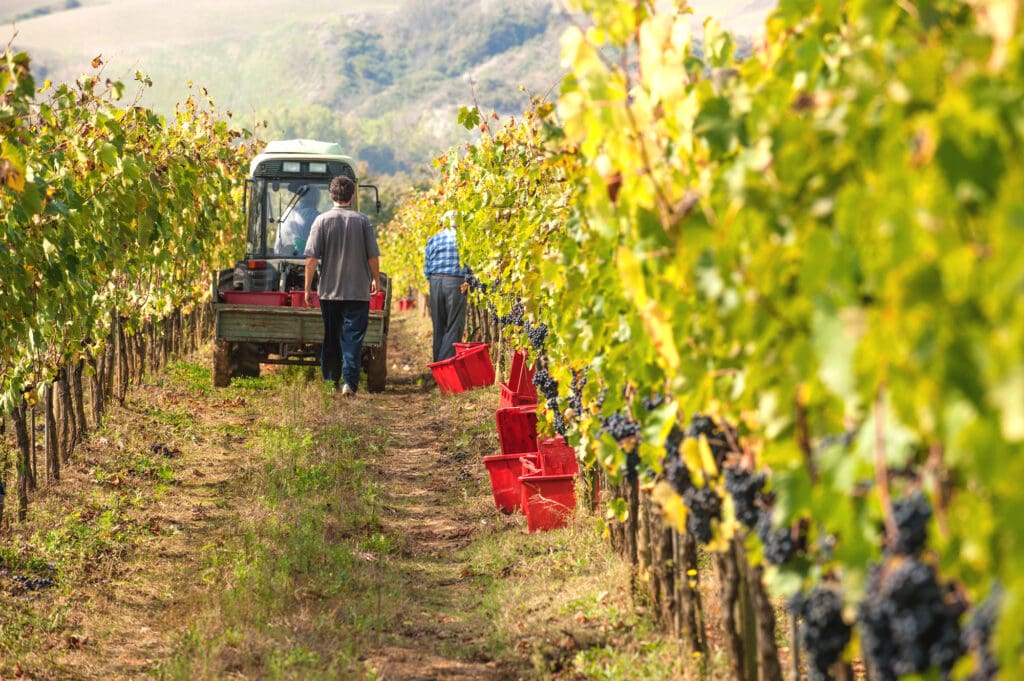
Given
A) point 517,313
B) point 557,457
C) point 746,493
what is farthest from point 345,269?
point 746,493

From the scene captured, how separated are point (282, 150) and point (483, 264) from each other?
11.0 feet

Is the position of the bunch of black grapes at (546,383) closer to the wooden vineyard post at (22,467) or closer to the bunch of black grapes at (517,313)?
the bunch of black grapes at (517,313)

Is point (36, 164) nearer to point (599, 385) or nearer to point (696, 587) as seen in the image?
point (599, 385)

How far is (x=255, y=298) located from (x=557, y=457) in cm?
587

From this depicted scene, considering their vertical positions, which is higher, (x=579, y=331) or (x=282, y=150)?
(x=282, y=150)

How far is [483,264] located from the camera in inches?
409

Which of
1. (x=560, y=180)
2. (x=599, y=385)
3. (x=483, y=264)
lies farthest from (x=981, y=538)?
(x=483, y=264)

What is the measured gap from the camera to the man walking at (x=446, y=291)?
37.1 ft

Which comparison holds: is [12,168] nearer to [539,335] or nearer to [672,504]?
[672,504]

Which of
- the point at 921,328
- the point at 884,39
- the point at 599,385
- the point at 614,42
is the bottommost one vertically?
the point at 599,385

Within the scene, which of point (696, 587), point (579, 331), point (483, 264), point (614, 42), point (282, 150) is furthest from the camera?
point (282, 150)

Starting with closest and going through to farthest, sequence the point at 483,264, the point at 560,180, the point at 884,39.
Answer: the point at 884,39
the point at 560,180
the point at 483,264

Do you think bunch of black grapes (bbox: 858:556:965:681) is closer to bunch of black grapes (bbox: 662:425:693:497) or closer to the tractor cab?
bunch of black grapes (bbox: 662:425:693:497)

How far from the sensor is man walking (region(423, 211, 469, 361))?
11320mm
